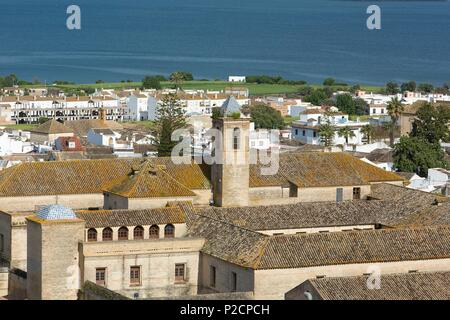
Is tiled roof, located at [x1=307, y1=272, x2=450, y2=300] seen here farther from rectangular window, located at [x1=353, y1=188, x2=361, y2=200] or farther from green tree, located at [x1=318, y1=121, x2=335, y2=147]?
green tree, located at [x1=318, y1=121, x2=335, y2=147]

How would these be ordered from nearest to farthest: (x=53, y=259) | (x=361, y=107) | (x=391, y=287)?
(x=391, y=287), (x=53, y=259), (x=361, y=107)

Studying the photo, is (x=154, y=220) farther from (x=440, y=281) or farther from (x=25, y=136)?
(x=25, y=136)

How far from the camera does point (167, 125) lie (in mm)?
65125

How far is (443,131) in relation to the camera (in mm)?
75875

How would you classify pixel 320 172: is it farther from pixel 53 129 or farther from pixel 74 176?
pixel 53 129

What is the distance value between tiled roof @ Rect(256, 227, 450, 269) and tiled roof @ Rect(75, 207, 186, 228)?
4496mm

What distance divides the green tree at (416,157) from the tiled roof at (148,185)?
22916 millimetres

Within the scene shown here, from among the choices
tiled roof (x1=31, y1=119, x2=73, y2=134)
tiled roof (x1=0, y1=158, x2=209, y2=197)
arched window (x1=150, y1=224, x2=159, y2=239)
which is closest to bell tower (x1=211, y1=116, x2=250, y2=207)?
tiled roof (x1=0, y1=158, x2=209, y2=197)

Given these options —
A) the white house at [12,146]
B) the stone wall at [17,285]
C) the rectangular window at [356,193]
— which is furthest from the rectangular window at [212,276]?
the white house at [12,146]

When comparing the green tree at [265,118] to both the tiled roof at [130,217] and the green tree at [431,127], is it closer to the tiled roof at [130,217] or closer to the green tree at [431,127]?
the green tree at [431,127]

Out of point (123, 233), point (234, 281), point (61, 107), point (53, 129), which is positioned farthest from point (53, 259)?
point (61, 107)

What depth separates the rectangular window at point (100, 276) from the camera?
128ft

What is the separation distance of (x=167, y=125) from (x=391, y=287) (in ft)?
104

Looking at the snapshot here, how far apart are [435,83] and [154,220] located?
123102mm
